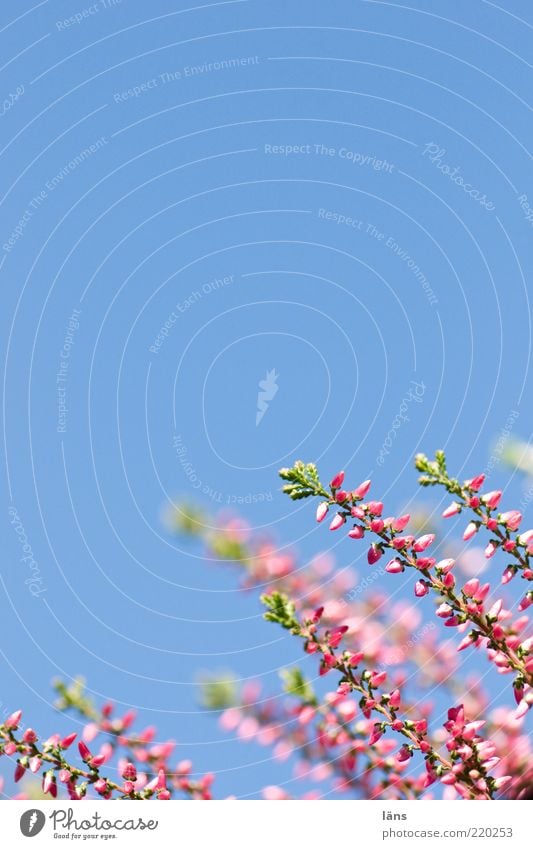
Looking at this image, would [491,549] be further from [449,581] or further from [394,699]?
[394,699]

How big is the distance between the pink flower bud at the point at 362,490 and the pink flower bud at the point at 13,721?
160 cm

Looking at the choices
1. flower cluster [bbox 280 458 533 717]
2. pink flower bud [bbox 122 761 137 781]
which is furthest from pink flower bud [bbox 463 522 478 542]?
pink flower bud [bbox 122 761 137 781]

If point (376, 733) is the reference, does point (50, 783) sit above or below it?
above

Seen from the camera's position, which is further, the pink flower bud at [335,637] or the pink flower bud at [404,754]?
the pink flower bud at [335,637]

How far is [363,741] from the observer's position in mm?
4211

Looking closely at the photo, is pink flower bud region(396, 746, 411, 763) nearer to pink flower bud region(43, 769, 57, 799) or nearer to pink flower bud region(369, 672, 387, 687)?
pink flower bud region(369, 672, 387, 687)

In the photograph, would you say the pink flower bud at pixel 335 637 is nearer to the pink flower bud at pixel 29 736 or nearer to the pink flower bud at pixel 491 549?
the pink flower bud at pixel 491 549

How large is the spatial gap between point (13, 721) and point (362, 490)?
5.45ft

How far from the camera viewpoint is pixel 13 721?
12.6 ft

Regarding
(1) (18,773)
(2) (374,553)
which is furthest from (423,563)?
(1) (18,773)

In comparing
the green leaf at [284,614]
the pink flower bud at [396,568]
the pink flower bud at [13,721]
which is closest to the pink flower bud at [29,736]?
the pink flower bud at [13,721]

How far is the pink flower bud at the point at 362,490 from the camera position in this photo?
373 centimetres
